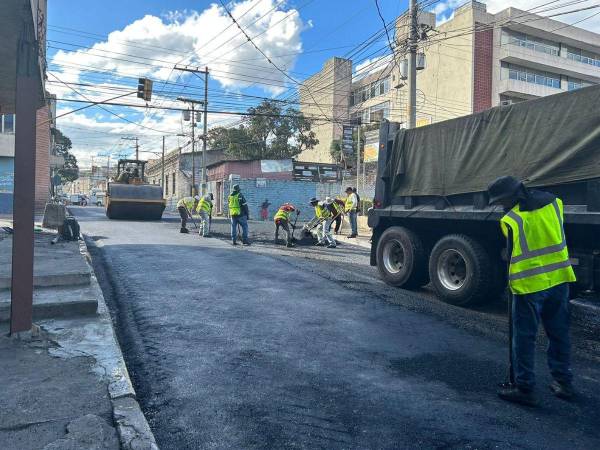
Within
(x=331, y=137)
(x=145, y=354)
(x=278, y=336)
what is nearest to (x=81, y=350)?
(x=145, y=354)

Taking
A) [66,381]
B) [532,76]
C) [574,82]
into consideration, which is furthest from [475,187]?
[574,82]

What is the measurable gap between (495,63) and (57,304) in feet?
125

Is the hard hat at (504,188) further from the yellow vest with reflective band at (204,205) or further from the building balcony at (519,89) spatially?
the building balcony at (519,89)

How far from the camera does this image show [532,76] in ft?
129

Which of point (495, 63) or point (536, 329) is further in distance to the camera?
point (495, 63)

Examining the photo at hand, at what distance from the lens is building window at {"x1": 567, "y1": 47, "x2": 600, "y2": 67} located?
41.5 m

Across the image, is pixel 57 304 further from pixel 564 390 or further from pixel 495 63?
pixel 495 63

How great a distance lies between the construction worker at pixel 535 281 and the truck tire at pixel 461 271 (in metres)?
2.58

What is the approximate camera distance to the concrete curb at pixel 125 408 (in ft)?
9.39

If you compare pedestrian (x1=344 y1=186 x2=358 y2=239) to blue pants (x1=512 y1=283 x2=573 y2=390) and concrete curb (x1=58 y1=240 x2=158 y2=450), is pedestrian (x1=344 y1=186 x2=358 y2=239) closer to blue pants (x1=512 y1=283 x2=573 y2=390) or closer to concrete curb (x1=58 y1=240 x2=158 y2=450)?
concrete curb (x1=58 y1=240 x2=158 y2=450)

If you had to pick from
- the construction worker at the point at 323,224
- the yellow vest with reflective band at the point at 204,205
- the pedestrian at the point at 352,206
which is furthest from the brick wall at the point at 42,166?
the construction worker at the point at 323,224

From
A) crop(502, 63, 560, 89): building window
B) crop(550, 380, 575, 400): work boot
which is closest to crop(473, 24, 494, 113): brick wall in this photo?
crop(502, 63, 560, 89): building window

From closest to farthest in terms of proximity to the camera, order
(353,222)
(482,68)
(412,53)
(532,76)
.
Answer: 1. (412,53)
2. (353,222)
3. (482,68)
4. (532,76)

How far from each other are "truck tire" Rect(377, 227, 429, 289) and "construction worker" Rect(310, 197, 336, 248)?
19.3 feet
